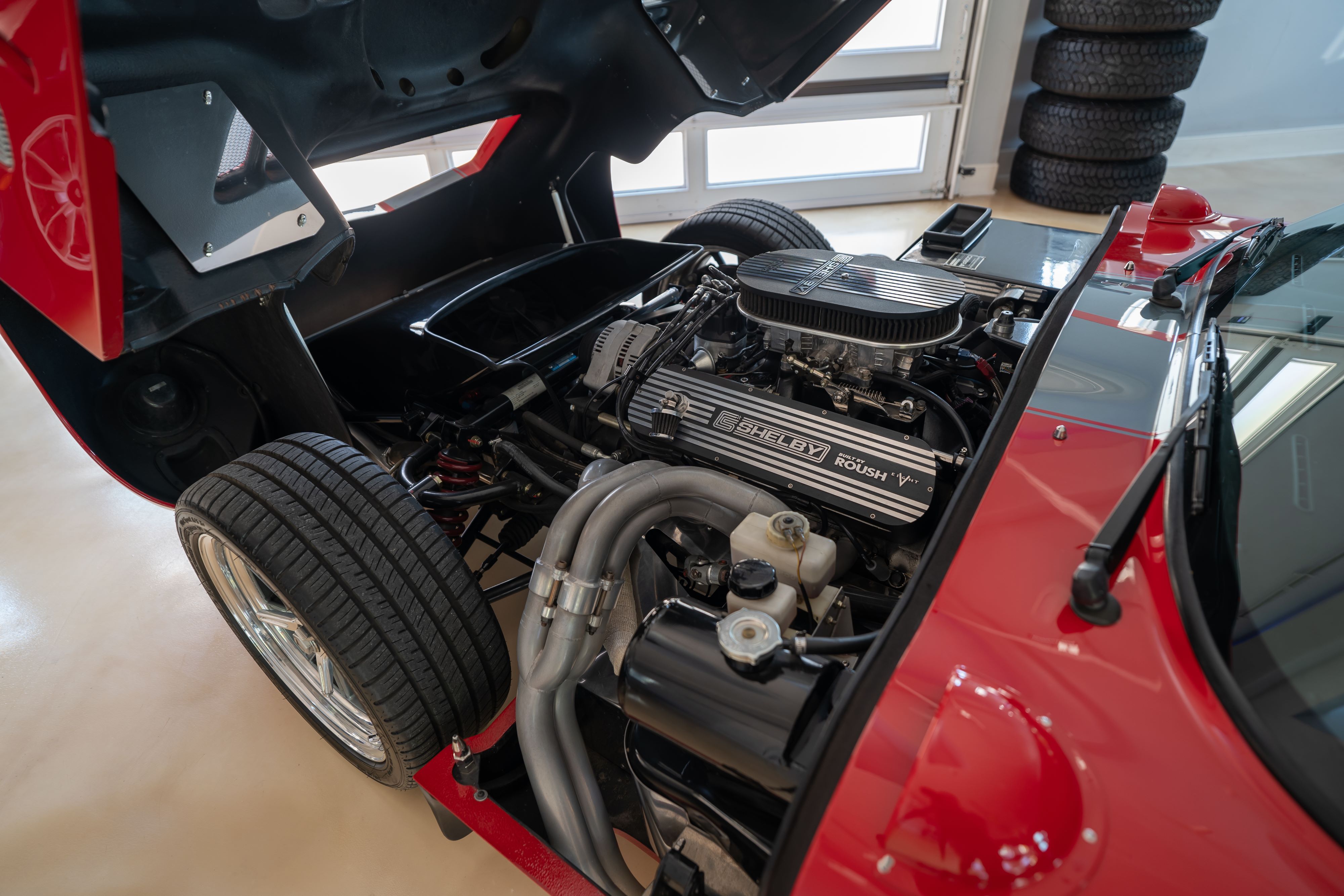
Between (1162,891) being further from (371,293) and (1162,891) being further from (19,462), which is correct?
(19,462)

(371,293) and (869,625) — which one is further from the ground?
(371,293)

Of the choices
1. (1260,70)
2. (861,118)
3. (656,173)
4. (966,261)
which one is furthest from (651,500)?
(1260,70)

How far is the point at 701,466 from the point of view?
153cm

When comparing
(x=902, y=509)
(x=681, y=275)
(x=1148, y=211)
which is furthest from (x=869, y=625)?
(x=1148, y=211)

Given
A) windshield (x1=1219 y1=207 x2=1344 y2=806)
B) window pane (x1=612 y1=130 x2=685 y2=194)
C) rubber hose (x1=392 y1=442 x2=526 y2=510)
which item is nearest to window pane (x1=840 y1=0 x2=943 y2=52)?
window pane (x1=612 y1=130 x2=685 y2=194)

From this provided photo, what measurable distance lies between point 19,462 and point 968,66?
17.3 feet

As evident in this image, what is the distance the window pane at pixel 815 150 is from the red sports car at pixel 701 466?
2.66 metres

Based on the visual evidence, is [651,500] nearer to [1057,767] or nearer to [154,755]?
[1057,767]

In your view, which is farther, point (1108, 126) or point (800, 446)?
point (1108, 126)

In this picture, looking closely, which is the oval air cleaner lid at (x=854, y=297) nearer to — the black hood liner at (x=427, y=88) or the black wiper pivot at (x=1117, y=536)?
the black wiper pivot at (x=1117, y=536)

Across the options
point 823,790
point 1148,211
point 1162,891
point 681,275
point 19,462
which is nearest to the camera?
point 1162,891

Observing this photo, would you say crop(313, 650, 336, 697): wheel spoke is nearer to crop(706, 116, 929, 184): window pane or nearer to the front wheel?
the front wheel

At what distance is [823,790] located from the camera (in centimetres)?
79

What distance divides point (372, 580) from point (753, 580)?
2.42 ft
